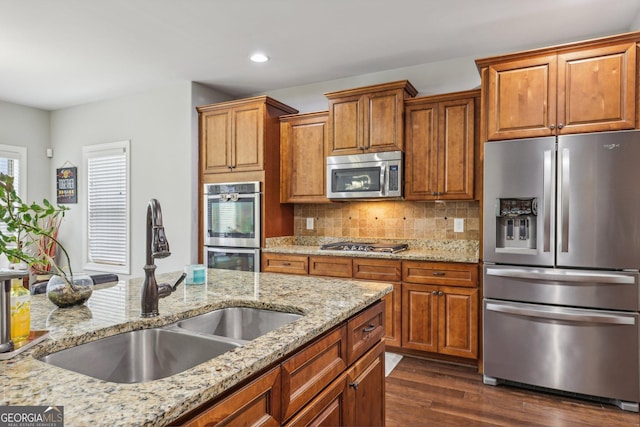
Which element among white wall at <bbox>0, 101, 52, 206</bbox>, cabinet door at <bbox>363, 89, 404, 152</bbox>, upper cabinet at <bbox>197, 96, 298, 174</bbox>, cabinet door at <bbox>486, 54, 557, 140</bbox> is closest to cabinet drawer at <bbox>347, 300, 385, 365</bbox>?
cabinet door at <bbox>486, 54, 557, 140</bbox>

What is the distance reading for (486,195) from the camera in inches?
112

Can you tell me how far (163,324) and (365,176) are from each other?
2.63m

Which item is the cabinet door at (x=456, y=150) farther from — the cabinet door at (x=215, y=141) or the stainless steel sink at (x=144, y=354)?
the stainless steel sink at (x=144, y=354)

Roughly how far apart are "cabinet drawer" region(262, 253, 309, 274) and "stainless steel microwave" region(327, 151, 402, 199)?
0.70m

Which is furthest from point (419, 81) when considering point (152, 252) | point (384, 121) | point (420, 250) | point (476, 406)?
point (152, 252)

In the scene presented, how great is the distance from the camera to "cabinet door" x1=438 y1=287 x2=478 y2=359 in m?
3.03

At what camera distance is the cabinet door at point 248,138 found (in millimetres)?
3959

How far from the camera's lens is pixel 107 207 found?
16.3 feet

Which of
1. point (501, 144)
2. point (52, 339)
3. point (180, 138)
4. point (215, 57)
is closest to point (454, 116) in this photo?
point (501, 144)

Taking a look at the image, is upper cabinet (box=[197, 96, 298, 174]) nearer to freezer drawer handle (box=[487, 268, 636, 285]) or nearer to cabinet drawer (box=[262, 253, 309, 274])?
cabinet drawer (box=[262, 253, 309, 274])

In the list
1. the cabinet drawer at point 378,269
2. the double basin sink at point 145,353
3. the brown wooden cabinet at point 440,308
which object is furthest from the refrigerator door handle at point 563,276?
the double basin sink at point 145,353

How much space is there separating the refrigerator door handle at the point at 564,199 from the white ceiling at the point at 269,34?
1.11 m

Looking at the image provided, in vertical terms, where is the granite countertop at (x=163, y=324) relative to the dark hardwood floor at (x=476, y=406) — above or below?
above

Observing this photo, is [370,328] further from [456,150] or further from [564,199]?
[456,150]
